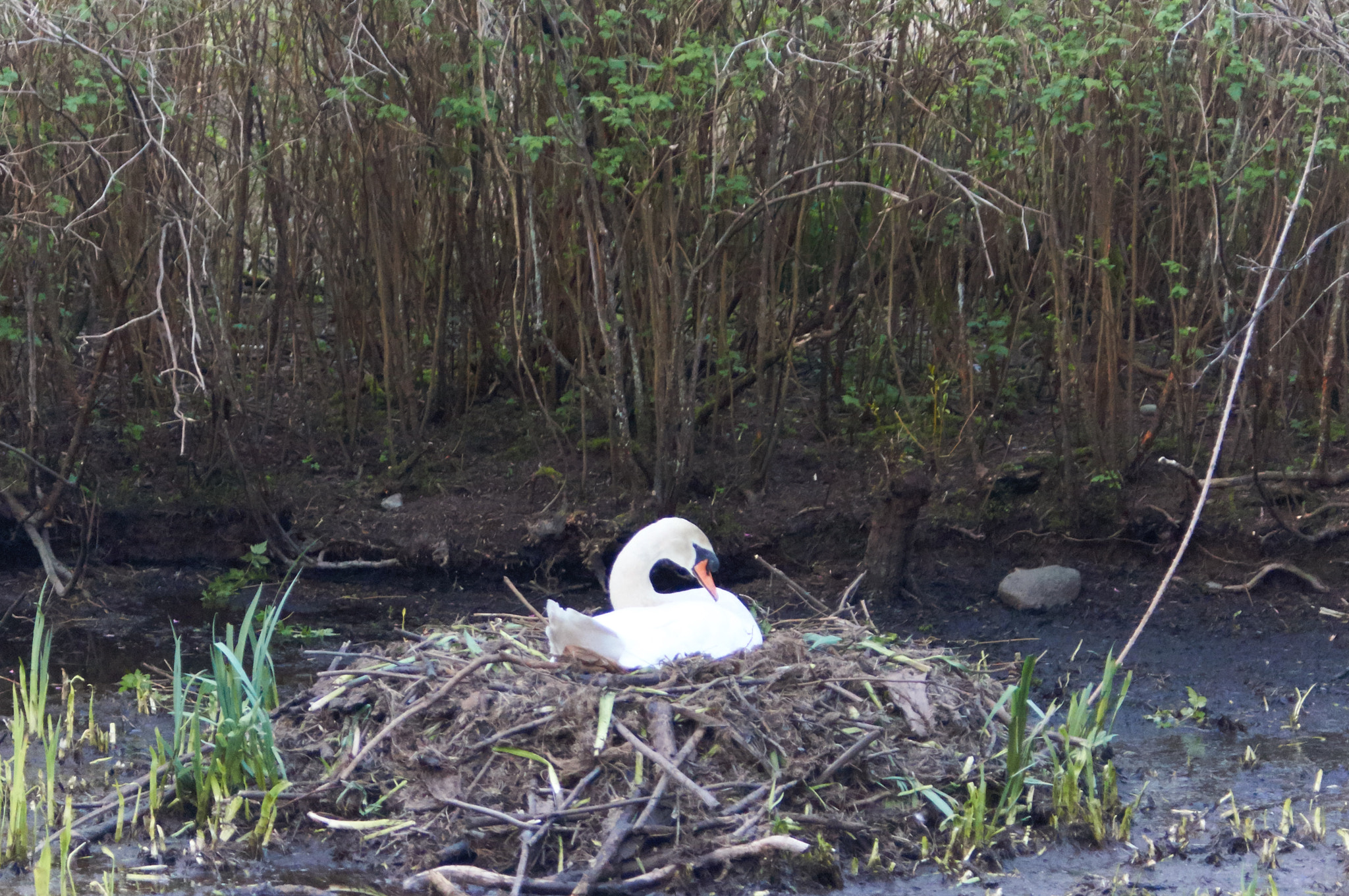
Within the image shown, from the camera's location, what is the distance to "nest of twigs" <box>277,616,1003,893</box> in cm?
361

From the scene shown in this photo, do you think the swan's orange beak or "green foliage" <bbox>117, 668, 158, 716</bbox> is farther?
"green foliage" <bbox>117, 668, 158, 716</bbox>

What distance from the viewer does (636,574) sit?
481 cm

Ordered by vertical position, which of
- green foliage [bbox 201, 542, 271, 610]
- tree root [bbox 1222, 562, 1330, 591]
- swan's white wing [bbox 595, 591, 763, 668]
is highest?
swan's white wing [bbox 595, 591, 763, 668]

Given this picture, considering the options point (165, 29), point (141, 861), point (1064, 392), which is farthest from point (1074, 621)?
point (165, 29)

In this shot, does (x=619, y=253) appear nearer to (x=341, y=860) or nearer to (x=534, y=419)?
(x=534, y=419)

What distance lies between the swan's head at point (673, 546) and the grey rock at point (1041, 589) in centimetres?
229

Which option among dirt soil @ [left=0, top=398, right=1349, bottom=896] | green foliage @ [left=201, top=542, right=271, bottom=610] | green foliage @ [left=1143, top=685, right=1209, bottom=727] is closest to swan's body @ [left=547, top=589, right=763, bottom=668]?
dirt soil @ [left=0, top=398, right=1349, bottom=896]

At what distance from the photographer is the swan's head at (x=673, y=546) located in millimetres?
4824

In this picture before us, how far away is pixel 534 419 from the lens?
7.90 metres

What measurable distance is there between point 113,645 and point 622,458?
8.93ft

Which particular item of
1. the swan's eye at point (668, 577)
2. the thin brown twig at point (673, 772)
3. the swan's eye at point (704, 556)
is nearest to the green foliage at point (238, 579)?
the swan's eye at point (668, 577)

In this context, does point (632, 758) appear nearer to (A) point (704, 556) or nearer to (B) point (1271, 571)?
(A) point (704, 556)

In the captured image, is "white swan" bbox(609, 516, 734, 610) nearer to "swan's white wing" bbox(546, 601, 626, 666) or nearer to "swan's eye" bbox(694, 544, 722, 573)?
"swan's eye" bbox(694, 544, 722, 573)

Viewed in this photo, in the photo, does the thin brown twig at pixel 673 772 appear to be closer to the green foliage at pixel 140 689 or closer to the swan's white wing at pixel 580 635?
the swan's white wing at pixel 580 635
